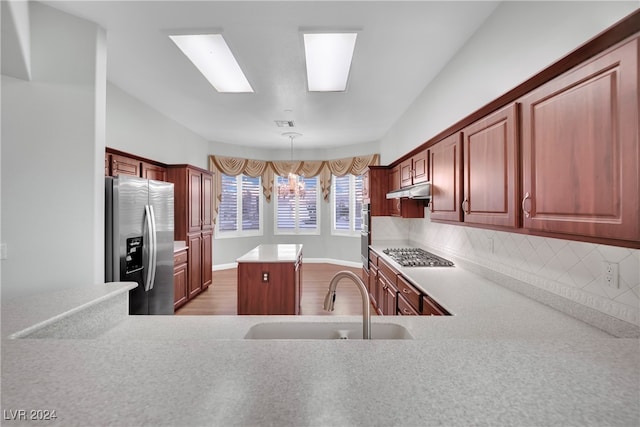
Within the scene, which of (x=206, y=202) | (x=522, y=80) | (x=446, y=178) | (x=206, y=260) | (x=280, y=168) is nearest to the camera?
(x=522, y=80)

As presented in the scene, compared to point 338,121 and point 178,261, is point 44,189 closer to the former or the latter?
point 178,261

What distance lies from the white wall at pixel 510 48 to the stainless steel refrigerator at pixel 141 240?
329 centimetres

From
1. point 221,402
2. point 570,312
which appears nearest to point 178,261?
point 221,402

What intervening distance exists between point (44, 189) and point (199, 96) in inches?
93.7

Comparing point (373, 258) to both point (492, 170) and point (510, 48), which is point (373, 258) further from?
point (510, 48)

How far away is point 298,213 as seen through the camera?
720 centimetres

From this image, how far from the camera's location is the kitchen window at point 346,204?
6660mm

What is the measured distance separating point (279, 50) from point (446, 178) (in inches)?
79.6

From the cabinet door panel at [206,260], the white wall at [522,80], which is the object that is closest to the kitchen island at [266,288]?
the white wall at [522,80]

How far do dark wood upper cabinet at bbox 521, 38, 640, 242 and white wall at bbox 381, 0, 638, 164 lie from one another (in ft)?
Result: 1.72

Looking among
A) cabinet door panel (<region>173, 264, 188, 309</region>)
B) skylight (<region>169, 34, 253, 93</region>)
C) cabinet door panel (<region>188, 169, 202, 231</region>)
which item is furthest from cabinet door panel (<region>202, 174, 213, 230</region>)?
skylight (<region>169, 34, 253, 93</region>)

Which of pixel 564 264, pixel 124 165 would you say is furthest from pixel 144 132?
pixel 564 264

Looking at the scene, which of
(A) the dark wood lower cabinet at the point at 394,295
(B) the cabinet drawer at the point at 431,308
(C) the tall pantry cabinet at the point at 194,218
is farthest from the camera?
(C) the tall pantry cabinet at the point at 194,218

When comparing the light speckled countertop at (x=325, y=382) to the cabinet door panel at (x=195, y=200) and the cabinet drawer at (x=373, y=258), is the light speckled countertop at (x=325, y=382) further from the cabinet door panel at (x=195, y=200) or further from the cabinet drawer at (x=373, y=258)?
the cabinet door panel at (x=195, y=200)
